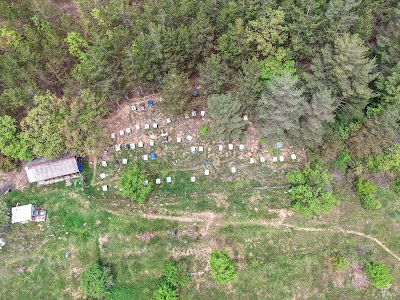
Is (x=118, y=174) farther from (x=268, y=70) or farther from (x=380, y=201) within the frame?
(x=380, y=201)

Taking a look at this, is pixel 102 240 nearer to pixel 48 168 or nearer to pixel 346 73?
pixel 48 168

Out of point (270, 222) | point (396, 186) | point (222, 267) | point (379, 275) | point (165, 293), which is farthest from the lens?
point (396, 186)

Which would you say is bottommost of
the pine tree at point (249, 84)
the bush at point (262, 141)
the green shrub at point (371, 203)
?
the green shrub at point (371, 203)

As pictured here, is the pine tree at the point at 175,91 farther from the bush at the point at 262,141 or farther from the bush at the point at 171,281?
the bush at the point at 171,281

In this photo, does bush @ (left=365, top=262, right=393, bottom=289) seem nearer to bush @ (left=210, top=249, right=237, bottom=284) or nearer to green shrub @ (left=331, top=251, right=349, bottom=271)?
green shrub @ (left=331, top=251, right=349, bottom=271)

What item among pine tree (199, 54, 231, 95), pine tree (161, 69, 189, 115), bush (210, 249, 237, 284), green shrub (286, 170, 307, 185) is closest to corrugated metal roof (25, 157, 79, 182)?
pine tree (161, 69, 189, 115)

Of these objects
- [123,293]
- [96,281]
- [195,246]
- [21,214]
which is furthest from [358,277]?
[21,214]

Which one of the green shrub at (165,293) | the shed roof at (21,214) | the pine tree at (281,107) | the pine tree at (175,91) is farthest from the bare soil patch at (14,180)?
the pine tree at (281,107)
